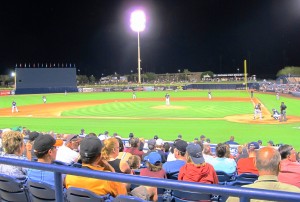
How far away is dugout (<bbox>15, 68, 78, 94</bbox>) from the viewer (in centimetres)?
7351

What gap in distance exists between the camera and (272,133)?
73.3 feet

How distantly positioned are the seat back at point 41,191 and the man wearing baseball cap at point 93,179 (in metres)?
0.23

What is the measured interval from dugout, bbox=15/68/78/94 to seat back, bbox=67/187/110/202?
7180 centimetres

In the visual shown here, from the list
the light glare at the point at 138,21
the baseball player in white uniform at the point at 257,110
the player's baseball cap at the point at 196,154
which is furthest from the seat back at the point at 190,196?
the light glare at the point at 138,21

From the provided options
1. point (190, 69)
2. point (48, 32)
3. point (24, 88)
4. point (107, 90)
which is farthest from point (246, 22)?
point (24, 88)

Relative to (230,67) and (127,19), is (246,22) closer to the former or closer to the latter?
(230,67)

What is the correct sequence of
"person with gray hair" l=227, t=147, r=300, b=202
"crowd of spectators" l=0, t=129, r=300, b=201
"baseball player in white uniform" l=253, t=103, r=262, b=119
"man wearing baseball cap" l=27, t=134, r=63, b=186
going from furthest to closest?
"baseball player in white uniform" l=253, t=103, r=262, b=119 < "man wearing baseball cap" l=27, t=134, r=63, b=186 < "crowd of spectators" l=0, t=129, r=300, b=201 < "person with gray hair" l=227, t=147, r=300, b=202

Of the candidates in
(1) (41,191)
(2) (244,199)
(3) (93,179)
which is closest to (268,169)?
(2) (244,199)

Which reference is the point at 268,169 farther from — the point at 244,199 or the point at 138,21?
the point at 138,21

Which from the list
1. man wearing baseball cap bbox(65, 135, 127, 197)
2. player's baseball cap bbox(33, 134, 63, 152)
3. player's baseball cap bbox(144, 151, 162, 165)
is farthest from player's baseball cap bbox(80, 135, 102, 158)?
player's baseball cap bbox(144, 151, 162, 165)

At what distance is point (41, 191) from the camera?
3814mm

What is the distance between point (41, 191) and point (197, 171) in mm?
2655

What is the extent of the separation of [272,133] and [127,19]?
7434 centimetres

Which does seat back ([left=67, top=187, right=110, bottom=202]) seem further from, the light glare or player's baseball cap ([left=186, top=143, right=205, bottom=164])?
the light glare
